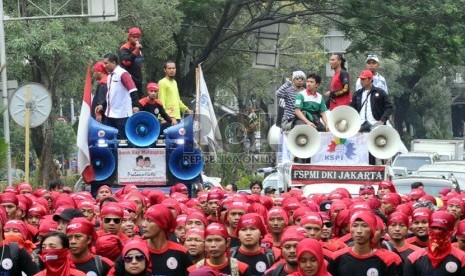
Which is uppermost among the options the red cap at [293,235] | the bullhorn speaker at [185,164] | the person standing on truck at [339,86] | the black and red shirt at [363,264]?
the person standing on truck at [339,86]

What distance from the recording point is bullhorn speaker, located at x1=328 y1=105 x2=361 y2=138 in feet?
65.7

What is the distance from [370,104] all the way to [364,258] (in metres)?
9.66

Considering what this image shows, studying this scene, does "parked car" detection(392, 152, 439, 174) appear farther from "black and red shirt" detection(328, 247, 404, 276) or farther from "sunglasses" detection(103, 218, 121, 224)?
"black and red shirt" detection(328, 247, 404, 276)

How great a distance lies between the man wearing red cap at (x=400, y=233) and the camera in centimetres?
1283

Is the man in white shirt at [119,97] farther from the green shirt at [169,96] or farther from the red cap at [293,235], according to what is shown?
the red cap at [293,235]

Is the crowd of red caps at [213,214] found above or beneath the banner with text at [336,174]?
beneath

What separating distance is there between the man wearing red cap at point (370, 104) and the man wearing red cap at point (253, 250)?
8.63m

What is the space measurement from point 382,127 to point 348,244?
797cm

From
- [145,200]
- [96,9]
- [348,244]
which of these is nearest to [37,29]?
[96,9]

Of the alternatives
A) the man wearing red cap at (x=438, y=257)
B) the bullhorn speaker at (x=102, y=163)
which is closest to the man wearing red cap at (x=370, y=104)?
the bullhorn speaker at (x=102, y=163)

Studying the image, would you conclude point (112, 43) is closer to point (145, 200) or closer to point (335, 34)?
point (335, 34)

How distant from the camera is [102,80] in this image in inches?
770

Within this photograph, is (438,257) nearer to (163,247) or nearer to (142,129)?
(163,247)

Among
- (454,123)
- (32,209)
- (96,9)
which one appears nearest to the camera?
(32,209)
